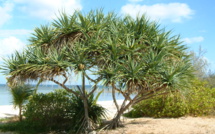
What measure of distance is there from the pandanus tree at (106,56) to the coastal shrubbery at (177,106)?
316 cm

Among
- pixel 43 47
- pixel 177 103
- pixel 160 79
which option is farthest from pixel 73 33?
pixel 177 103

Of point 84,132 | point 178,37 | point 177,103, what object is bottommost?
point 84,132

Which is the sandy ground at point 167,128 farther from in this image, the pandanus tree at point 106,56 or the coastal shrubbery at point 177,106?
the coastal shrubbery at point 177,106

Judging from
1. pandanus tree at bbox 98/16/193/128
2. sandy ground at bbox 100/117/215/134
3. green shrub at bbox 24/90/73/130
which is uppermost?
pandanus tree at bbox 98/16/193/128

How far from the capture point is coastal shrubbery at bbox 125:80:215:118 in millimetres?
11656

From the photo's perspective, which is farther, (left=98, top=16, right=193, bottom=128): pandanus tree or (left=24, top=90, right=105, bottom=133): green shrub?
(left=24, top=90, right=105, bottom=133): green shrub

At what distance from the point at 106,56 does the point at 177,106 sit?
5330 mm

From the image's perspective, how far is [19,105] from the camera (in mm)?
11672

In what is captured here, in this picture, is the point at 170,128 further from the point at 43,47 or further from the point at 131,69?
the point at 43,47

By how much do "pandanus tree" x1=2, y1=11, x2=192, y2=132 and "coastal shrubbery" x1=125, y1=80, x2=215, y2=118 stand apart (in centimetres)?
316

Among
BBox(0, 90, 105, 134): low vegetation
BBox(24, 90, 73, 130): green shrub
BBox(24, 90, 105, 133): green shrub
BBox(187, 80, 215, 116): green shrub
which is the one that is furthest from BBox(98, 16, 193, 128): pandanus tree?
BBox(187, 80, 215, 116): green shrub

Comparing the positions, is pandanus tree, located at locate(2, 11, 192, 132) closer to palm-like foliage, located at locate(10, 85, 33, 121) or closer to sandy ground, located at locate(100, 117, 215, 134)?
sandy ground, located at locate(100, 117, 215, 134)

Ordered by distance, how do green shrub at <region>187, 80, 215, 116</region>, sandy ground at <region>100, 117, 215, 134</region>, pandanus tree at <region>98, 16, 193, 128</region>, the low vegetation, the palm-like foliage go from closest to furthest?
pandanus tree at <region>98, 16, 193, 128</region> → sandy ground at <region>100, 117, 215, 134</region> → the low vegetation → the palm-like foliage → green shrub at <region>187, 80, 215, 116</region>

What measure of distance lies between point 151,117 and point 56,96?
4.53m
